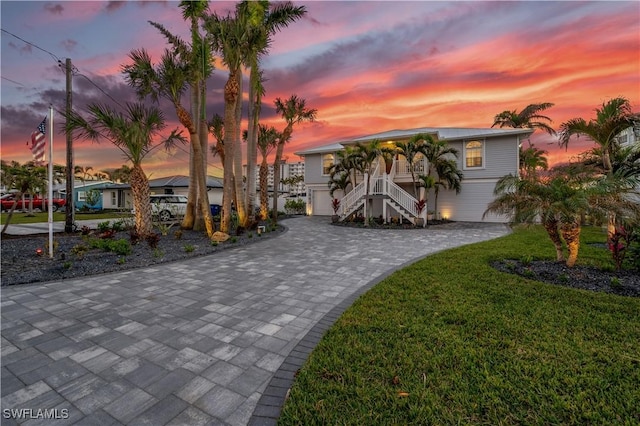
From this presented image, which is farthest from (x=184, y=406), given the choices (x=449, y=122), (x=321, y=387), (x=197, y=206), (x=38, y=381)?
(x=449, y=122)

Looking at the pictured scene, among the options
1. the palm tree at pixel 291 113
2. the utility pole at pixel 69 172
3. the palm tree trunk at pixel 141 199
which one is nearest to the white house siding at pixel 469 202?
the palm tree at pixel 291 113

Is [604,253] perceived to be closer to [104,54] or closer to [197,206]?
[197,206]

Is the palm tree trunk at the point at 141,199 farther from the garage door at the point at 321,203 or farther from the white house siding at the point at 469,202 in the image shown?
the white house siding at the point at 469,202

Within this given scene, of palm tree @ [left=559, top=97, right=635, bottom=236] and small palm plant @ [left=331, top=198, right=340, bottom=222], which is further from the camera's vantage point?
small palm plant @ [left=331, top=198, right=340, bottom=222]

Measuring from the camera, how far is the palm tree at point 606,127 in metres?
6.82

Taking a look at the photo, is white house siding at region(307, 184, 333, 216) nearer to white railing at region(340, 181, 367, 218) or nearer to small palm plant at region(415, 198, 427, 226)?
white railing at region(340, 181, 367, 218)

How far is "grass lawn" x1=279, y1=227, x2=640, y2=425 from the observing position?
6.50 feet

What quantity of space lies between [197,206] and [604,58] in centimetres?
1551

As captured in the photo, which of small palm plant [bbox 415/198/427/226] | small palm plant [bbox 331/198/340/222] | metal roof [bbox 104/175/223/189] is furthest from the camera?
metal roof [bbox 104/175/223/189]

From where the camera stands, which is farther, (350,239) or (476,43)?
(350,239)

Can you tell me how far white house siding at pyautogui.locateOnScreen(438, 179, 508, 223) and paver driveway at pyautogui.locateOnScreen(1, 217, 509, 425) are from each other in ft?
42.2

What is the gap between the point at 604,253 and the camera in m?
7.09

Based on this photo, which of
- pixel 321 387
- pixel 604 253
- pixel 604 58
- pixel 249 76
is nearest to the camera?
pixel 321 387

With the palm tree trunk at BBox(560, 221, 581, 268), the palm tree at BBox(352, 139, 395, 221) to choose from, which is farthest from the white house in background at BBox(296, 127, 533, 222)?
the palm tree trunk at BBox(560, 221, 581, 268)
